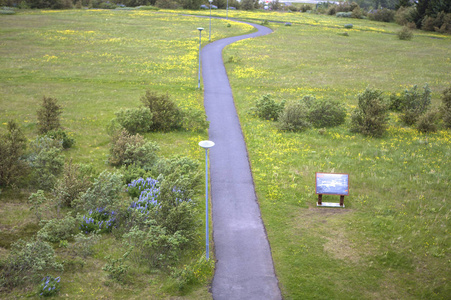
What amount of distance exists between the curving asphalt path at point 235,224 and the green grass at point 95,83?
2.75 ft

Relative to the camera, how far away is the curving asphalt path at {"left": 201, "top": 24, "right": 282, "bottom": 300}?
1212 cm

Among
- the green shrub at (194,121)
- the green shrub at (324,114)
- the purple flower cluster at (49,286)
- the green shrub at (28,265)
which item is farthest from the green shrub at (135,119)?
the purple flower cluster at (49,286)

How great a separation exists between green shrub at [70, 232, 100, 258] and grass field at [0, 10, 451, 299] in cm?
39

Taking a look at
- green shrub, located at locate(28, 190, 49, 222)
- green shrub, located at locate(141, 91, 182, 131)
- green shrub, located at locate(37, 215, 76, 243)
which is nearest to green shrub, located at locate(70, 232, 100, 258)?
green shrub, located at locate(37, 215, 76, 243)

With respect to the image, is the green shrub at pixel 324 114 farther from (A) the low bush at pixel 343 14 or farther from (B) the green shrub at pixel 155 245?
(A) the low bush at pixel 343 14

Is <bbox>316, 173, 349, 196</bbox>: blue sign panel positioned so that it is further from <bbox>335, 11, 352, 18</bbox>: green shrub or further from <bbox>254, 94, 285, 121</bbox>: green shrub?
<bbox>335, 11, 352, 18</bbox>: green shrub

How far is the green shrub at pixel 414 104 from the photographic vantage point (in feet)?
88.2

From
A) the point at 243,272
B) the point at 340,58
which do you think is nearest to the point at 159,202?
the point at 243,272

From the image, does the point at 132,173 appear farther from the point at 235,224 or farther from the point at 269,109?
the point at 269,109

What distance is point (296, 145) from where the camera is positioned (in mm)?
22812

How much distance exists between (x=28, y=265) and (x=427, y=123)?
958 inches

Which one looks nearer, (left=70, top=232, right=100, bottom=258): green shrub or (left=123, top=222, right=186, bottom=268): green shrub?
(left=123, top=222, right=186, bottom=268): green shrub

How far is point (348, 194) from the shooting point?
56.3ft

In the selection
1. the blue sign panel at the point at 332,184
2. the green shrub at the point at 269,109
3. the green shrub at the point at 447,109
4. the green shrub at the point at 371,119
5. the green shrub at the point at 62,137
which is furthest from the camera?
the green shrub at the point at 269,109
